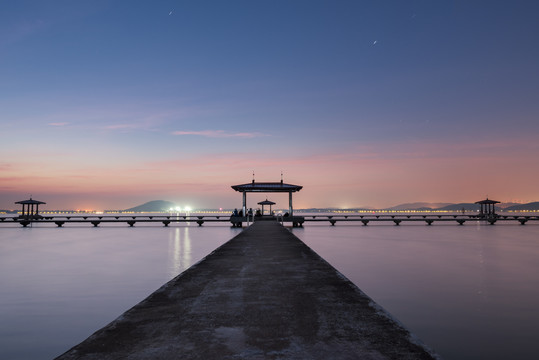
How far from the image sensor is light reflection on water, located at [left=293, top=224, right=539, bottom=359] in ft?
23.7

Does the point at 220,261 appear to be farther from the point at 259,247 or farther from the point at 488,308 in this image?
the point at 488,308

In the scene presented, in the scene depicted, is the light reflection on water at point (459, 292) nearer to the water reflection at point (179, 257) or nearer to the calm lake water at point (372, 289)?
the calm lake water at point (372, 289)

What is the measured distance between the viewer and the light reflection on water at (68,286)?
7754 mm

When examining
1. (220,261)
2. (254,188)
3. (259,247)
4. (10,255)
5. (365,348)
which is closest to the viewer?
(365,348)

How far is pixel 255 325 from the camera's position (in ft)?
13.3

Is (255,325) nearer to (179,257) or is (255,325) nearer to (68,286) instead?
(68,286)

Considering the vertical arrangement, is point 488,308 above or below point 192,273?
below

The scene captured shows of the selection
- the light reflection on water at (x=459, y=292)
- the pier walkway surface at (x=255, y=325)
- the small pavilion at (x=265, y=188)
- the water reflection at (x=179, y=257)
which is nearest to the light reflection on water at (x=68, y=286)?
the water reflection at (x=179, y=257)

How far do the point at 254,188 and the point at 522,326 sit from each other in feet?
90.4

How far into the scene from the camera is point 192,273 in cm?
774

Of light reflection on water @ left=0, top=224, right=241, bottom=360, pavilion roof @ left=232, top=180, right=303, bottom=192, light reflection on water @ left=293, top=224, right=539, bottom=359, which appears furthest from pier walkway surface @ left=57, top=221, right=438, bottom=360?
pavilion roof @ left=232, top=180, right=303, bottom=192

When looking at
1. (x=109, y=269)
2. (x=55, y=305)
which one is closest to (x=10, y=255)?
(x=109, y=269)

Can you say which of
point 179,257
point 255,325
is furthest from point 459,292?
point 179,257

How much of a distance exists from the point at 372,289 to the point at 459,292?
2.70 m
